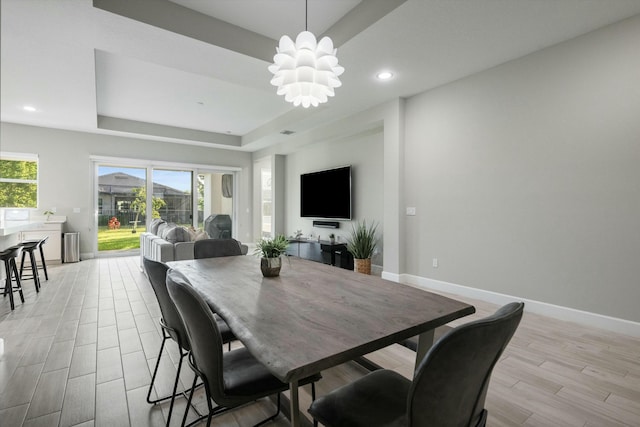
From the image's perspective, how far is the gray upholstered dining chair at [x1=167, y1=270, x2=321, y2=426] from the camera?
1144 millimetres

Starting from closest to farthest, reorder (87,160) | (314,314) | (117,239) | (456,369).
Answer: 1. (456,369)
2. (314,314)
3. (87,160)
4. (117,239)

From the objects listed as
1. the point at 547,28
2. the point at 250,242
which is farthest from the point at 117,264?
the point at 547,28

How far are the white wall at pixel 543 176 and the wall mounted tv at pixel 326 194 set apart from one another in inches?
68.2

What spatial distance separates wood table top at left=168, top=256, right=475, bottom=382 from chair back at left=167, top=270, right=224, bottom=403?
3.9 inches

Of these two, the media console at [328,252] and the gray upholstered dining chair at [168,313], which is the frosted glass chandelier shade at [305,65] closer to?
the gray upholstered dining chair at [168,313]

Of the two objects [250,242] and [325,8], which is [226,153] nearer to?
[250,242]

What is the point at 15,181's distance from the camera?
981 millimetres

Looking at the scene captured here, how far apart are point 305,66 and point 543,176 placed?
2.72m

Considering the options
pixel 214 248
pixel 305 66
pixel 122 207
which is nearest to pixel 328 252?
pixel 214 248

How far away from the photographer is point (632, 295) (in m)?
2.81

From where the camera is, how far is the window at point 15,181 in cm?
85

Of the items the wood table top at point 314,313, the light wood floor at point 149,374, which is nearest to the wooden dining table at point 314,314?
the wood table top at point 314,313

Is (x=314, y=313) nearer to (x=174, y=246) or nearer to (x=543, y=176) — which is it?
(x=543, y=176)

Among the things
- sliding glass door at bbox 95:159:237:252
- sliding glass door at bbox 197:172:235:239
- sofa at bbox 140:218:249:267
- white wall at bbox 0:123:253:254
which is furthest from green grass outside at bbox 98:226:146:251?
sofa at bbox 140:218:249:267
